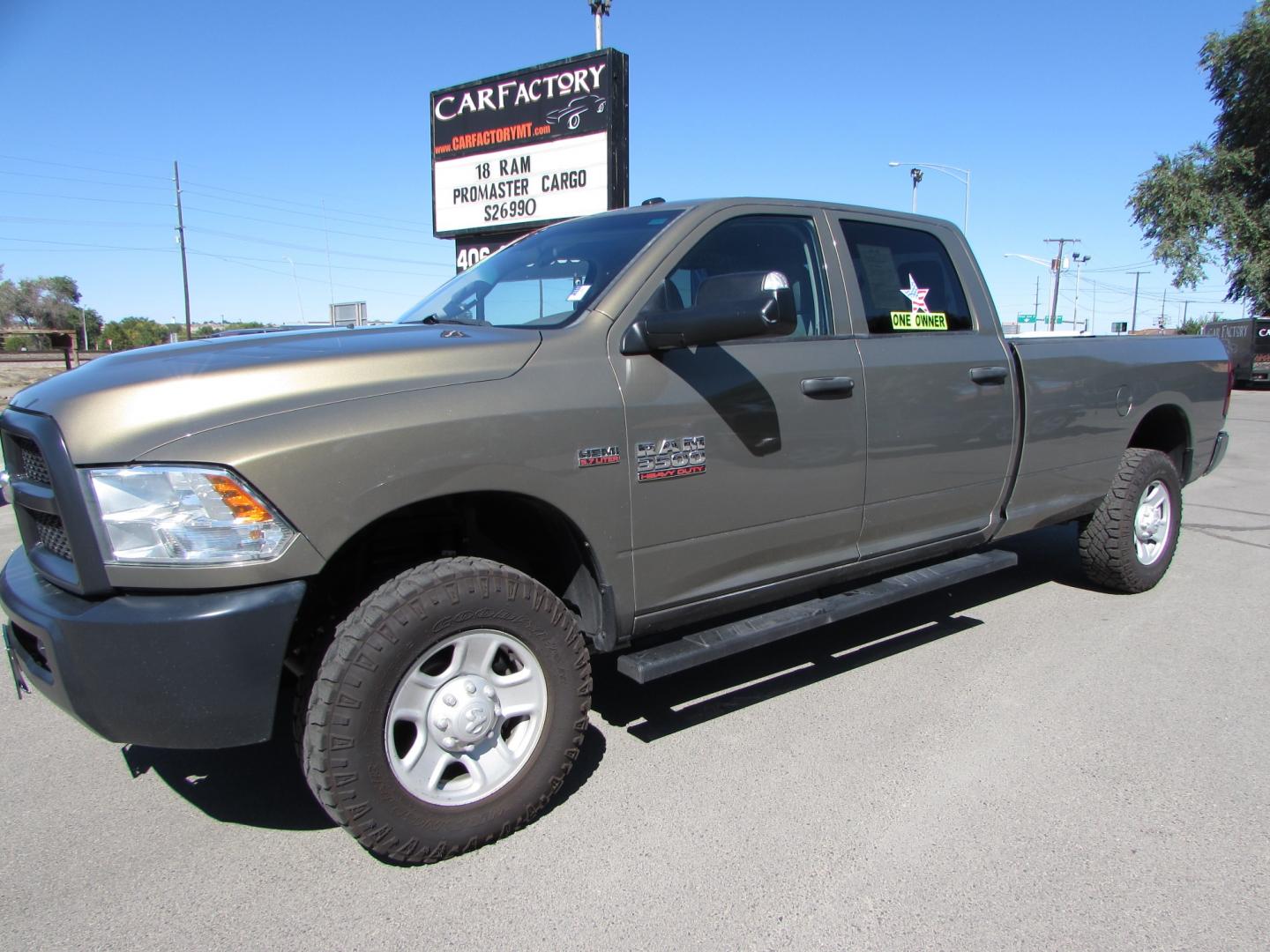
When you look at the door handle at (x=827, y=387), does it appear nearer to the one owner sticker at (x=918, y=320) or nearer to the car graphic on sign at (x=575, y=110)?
the one owner sticker at (x=918, y=320)

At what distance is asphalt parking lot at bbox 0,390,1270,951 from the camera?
2393 millimetres

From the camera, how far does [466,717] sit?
2.63m

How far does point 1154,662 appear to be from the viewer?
13.9ft

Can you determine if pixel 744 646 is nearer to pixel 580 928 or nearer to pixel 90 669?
pixel 580 928

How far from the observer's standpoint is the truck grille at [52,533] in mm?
2471

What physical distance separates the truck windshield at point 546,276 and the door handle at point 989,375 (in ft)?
5.36

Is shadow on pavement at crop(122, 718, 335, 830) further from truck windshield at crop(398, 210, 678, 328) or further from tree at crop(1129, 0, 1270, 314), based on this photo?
tree at crop(1129, 0, 1270, 314)

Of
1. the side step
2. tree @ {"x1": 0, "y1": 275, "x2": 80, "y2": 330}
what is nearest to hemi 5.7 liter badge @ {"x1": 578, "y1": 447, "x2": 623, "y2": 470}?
the side step

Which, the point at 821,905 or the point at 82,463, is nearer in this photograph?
the point at 82,463

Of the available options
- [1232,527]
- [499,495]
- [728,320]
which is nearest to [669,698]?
[499,495]

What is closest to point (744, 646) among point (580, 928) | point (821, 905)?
point (821, 905)

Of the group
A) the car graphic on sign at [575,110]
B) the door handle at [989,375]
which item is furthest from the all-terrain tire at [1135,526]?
the car graphic on sign at [575,110]

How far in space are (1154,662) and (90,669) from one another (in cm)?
435

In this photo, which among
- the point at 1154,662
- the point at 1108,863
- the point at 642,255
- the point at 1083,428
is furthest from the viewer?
the point at 1083,428
